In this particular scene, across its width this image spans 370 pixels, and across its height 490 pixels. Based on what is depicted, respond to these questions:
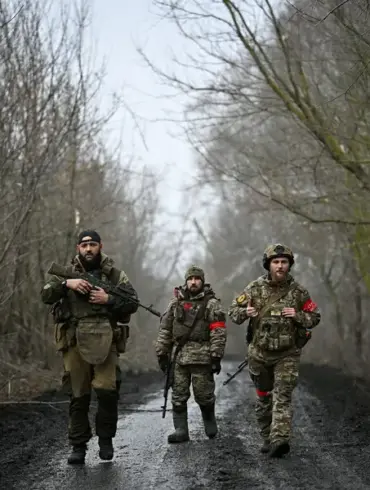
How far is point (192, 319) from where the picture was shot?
884 centimetres

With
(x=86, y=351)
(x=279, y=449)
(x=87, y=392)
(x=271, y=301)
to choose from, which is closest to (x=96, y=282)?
(x=86, y=351)

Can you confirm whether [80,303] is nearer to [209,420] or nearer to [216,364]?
[216,364]

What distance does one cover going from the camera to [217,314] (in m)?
8.74

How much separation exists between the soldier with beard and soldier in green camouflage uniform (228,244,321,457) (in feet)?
4.20

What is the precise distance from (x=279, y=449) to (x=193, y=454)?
2.88 feet

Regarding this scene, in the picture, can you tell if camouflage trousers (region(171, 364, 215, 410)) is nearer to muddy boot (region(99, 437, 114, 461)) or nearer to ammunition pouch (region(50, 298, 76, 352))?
muddy boot (region(99, 437, 114, 461))

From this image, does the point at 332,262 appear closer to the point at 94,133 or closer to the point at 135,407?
the point at 94,133

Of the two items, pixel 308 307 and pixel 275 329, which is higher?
pixel 308 307

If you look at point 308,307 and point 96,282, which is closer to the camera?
point 96,282

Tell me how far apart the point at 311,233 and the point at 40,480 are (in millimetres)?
20167

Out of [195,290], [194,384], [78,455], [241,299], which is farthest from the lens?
[195,290]

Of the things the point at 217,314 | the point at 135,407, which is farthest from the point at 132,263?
the point at 217,314

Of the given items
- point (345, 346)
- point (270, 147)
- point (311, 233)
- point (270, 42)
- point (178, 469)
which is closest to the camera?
point (178, 469)

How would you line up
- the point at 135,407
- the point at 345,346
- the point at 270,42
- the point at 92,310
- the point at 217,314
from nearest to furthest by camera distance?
the point at 92,310 < the point at 217,314 < the point at 135,407 < the point at 270,42 < the point at 345,346
